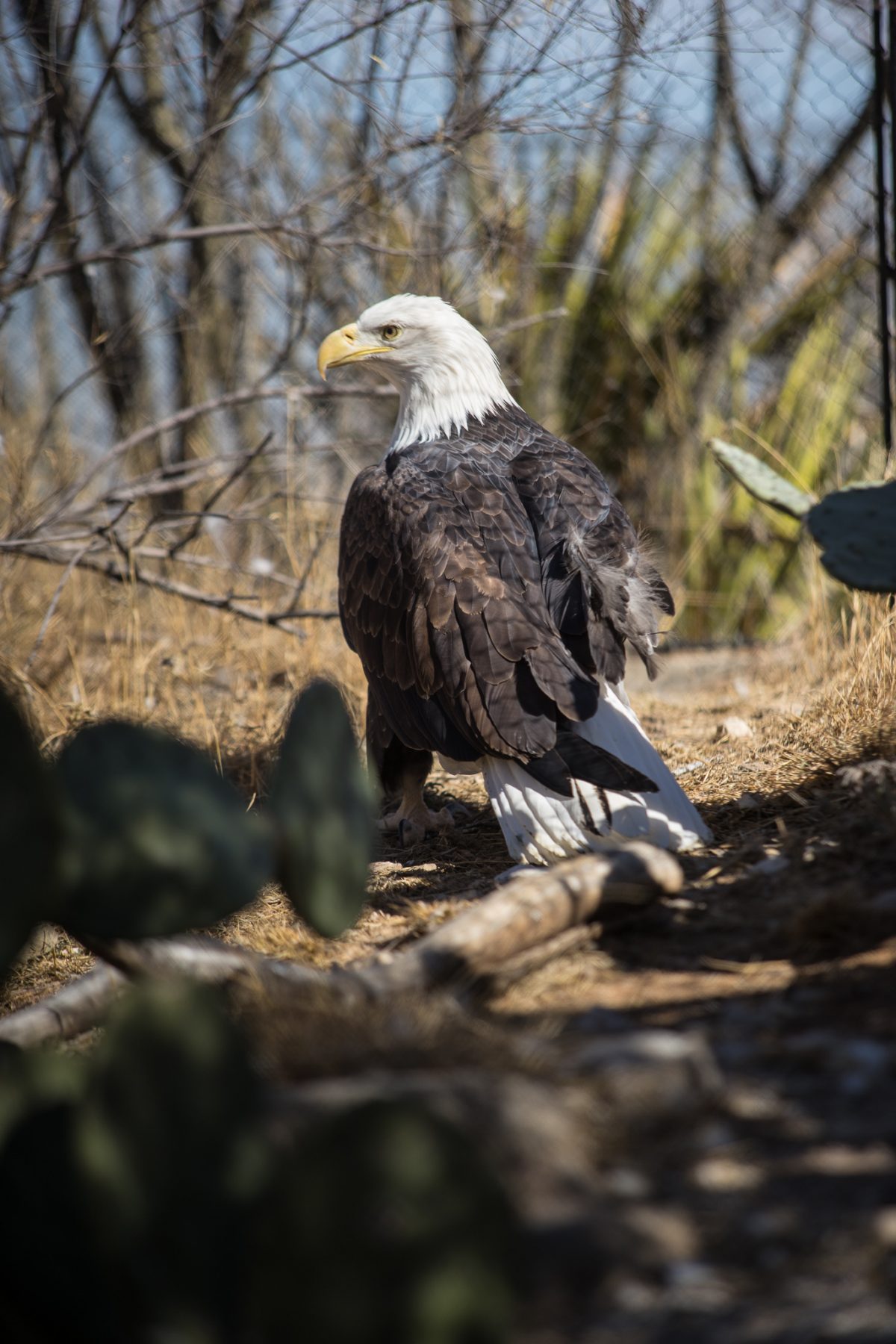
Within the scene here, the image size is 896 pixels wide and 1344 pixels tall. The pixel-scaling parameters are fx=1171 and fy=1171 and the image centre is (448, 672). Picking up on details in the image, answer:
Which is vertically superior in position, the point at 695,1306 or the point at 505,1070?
the point at 505,1070

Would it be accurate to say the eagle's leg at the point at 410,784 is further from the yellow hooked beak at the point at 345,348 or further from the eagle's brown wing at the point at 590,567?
the yellow hooked beak at the point at 345,348

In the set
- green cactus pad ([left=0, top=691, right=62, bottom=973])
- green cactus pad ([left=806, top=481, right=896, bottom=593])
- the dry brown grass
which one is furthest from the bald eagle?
green cactus pad ([left=0, top=691, right=62, bottom=973])

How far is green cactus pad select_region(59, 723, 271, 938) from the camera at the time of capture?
1613mm

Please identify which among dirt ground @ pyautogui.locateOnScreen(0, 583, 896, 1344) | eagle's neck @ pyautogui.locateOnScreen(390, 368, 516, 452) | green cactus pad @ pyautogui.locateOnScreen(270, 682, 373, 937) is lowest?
dirt ground @ pyautogui.locateOnScreen(0, 583, 896, 1344)

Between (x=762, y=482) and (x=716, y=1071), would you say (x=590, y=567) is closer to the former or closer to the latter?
(x=762, y=482)

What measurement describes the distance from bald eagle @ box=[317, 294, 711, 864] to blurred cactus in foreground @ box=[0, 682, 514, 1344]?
1.62m

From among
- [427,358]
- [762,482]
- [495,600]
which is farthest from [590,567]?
[427,358]

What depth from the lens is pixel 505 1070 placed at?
5.01 feet

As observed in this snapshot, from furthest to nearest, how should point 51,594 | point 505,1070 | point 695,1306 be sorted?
1. point 51,594
2. point 505,1070
3. point 695,1306

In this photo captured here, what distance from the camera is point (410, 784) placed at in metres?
3.83

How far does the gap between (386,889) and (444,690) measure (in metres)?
0.57

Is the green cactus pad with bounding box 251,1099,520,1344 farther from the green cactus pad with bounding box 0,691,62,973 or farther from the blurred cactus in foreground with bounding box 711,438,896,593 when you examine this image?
the blurred cactus in foreground with bounding box 711,438,896,593

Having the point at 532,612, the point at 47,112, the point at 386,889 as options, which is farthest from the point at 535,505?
the point at 47,112

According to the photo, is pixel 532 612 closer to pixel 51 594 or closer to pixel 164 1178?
pixel 164 1178
